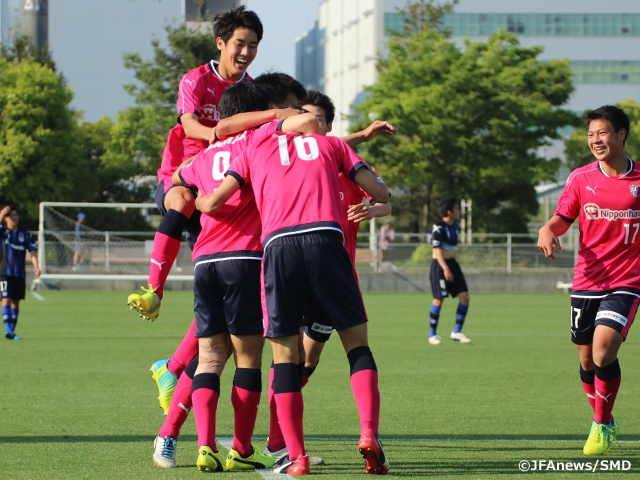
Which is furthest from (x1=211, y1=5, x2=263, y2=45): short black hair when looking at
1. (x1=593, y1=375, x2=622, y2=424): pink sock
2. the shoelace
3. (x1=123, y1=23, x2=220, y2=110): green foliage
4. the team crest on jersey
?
(x1=123, y1=23, x2=220, y2=110): green foliage

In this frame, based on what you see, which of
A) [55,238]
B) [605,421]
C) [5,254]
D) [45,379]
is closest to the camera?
[605,421]

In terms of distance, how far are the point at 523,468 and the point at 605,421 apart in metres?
1.08

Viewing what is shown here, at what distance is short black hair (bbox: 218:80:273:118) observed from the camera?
17.3 ft

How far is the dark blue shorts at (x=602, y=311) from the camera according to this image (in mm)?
5840

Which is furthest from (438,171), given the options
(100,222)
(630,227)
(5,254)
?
(630,227)

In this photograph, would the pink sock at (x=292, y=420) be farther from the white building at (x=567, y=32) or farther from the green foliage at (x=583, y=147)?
the white building at (x=567, y=32)

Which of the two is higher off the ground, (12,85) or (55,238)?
(12,85)

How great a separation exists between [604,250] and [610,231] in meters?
0.13

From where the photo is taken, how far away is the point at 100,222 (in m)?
34.1

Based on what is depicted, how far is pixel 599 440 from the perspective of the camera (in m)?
5.62

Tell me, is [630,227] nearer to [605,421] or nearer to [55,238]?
[605,421]

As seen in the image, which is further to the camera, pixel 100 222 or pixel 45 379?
pixel 100 222

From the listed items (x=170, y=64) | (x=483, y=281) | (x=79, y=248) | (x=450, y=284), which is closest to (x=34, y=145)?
(x=170, y=64)

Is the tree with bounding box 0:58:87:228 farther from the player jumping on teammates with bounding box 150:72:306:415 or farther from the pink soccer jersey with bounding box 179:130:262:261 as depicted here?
the pink soccer jersey with bounding box 179:130:262:261
